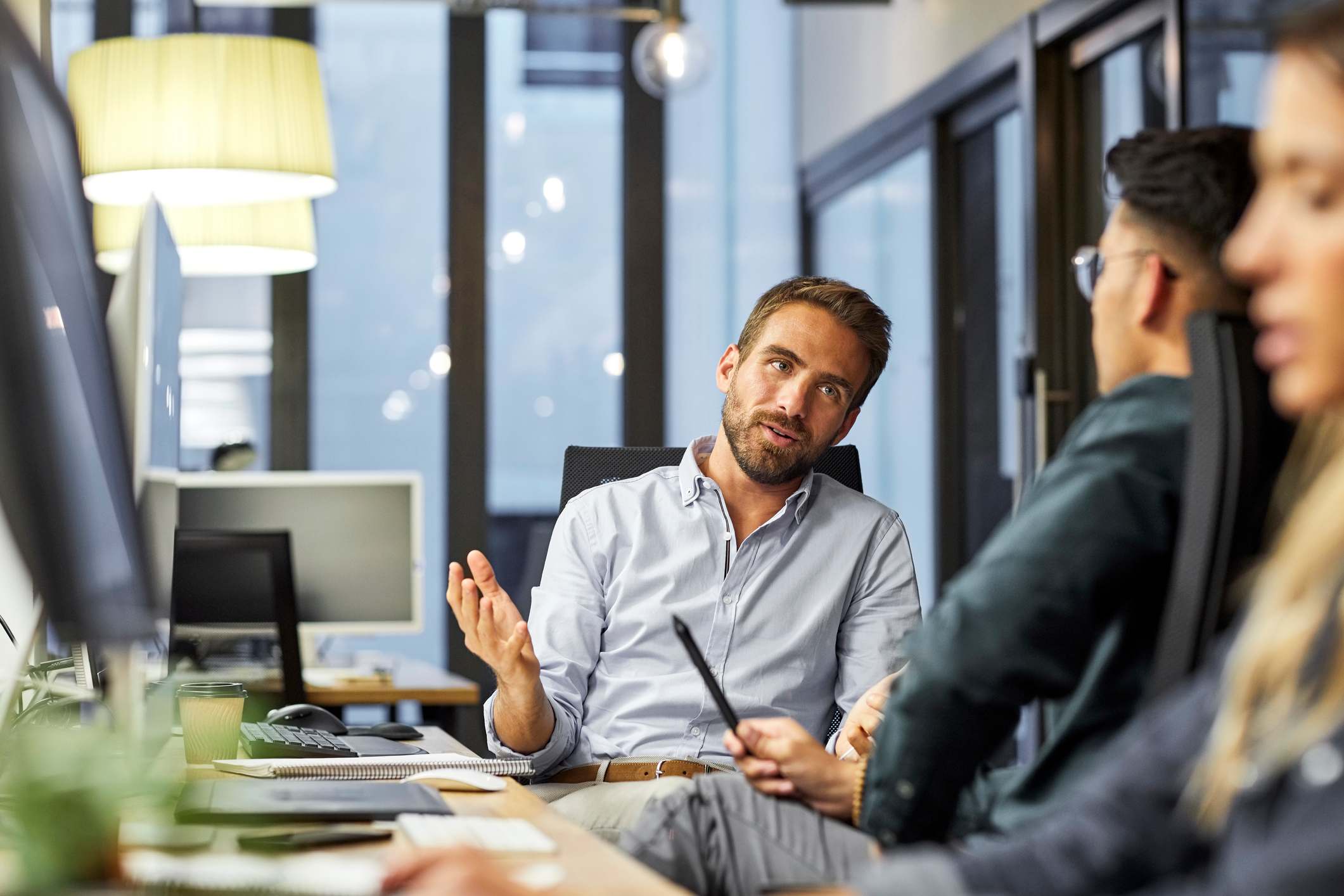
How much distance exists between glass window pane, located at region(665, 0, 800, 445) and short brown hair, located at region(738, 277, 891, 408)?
10.5ft

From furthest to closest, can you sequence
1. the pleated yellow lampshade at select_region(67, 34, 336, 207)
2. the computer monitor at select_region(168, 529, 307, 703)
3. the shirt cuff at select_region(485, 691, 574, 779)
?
the computer monitor at select_region(168, 529, 307, 703)
the pleated yellow lampshade at select_region(67, 34, 336, 207)
the shirt cuff at select_region(485, 691, 574, 779)

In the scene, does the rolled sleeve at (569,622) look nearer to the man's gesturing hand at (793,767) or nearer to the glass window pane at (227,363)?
the man's gesturing hand at (793,767)

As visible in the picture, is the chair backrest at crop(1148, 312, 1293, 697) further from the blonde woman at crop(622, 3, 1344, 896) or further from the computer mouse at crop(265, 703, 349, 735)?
the computer mouse at crop(265, 703, 349, 735)

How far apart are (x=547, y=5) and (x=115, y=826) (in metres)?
4.02

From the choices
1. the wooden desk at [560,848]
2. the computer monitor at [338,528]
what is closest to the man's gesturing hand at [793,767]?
the wooden desk at [560,848]

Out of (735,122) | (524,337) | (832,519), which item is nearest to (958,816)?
(832,519)

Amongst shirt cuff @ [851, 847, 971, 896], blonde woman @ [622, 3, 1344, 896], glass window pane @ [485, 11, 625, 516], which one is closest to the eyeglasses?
blonde woman @ [622, 3, 1344, 896]

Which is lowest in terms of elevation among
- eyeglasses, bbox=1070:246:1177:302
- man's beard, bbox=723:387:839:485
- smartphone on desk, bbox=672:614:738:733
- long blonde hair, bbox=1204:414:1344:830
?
smartphone on desk, bbox=672:614:738:733

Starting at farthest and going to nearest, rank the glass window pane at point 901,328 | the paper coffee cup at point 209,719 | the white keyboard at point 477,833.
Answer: the glass window pane at point 901,328 → the paper coffee cup at point 209,719 → the white keyboard at point 477,833

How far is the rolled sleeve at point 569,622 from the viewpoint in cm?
212

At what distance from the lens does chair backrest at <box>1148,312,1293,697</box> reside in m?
1.13

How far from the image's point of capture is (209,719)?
1774mm

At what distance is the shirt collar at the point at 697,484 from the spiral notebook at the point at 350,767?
676mm

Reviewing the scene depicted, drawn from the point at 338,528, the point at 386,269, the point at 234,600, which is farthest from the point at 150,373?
the point at 386,269
